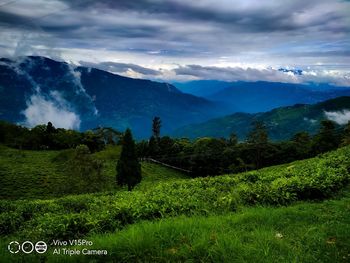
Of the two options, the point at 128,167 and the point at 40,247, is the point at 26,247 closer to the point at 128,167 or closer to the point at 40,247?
the point at 40,247

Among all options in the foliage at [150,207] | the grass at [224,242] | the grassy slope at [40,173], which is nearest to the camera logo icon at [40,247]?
the grass at [224,242]

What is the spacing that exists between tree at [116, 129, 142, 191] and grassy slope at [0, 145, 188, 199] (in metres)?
2.06

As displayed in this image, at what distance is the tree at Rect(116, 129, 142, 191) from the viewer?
6347cm

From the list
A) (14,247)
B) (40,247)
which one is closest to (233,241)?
(40,247)

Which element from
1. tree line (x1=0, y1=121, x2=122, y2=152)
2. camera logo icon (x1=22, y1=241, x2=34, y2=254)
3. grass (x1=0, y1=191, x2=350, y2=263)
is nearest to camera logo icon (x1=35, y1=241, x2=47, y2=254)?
camera logo icon (x1=22, y1=241, x2=34, y2=254)

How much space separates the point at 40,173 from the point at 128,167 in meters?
24.3

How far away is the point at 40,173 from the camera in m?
77.2

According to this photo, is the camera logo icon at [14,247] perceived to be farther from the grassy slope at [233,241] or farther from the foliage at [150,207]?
the grassy slope at [233,241]

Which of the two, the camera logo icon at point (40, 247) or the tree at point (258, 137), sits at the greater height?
the camera logo icon at point (40, 247)

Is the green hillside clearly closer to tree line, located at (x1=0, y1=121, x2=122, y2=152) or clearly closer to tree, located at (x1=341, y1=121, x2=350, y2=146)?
tree, located at (x1=341, y1=121, x2=350, y2=146)

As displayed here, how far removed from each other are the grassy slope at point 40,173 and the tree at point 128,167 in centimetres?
206

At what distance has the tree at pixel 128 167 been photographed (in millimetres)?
63469

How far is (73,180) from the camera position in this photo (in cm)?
6600

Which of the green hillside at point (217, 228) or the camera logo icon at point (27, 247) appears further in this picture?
the camera logo icon at point (27, 247)
